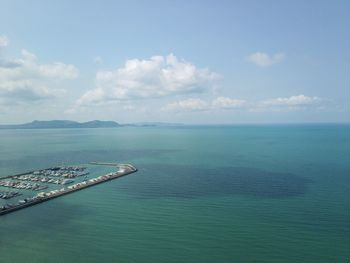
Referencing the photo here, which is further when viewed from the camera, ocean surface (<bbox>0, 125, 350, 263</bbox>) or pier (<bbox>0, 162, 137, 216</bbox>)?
pier (<bbox>0, 162, 137, 216</bbox>)

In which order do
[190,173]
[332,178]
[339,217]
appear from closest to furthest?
1. [339,217]
2. [332,178]
3. [190,173]

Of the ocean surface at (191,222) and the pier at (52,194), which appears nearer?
the ocean surface at (191,222)

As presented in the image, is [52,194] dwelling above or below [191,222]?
above

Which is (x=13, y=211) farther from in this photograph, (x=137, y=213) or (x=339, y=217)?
(x=339, y=217)

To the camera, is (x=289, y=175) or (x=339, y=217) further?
(x=289, y=175)

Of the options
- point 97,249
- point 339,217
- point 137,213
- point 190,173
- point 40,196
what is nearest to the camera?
point 97,249

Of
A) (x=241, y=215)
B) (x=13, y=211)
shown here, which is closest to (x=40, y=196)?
(x=13, y=211)

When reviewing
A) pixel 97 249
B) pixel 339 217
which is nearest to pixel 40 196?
pixel 97 249

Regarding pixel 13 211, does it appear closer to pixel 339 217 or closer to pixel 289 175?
pixel 339 217

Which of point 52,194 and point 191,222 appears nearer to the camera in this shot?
point 191,222
